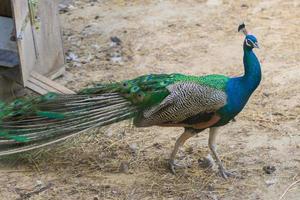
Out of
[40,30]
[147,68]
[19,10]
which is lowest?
[147,68]

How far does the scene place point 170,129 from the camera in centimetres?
448

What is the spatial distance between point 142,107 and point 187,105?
Result: 0.86 ft

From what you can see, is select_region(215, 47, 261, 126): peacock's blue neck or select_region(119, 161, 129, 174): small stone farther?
select_region(119, 161, 129, 174): small stone

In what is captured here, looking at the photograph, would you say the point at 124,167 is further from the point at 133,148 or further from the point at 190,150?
the point at 190,150

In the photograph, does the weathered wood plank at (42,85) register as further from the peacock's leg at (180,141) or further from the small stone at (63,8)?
the small stone at (63,8)

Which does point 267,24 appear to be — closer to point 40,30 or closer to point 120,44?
point 120,44

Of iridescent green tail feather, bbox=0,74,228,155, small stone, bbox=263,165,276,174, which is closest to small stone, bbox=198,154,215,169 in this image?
small stone, bbox=263,165,276,174

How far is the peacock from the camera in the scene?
3.63m

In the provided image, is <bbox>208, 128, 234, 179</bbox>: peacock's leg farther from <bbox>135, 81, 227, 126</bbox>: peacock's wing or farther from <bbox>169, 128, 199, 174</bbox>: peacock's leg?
<bbox>135, 81, 227, 126</bbox>: peacock's wing

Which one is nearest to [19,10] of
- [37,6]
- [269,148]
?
[37,6]

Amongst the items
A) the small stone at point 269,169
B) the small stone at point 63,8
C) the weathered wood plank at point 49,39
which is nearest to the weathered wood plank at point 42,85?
the weathered wood plank at point 49,39

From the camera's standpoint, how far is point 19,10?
169 inches

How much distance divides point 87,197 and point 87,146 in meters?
0.55

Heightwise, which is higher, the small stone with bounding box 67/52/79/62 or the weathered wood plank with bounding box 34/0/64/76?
the weathered wood plank with bounding box 34/0/64/76
